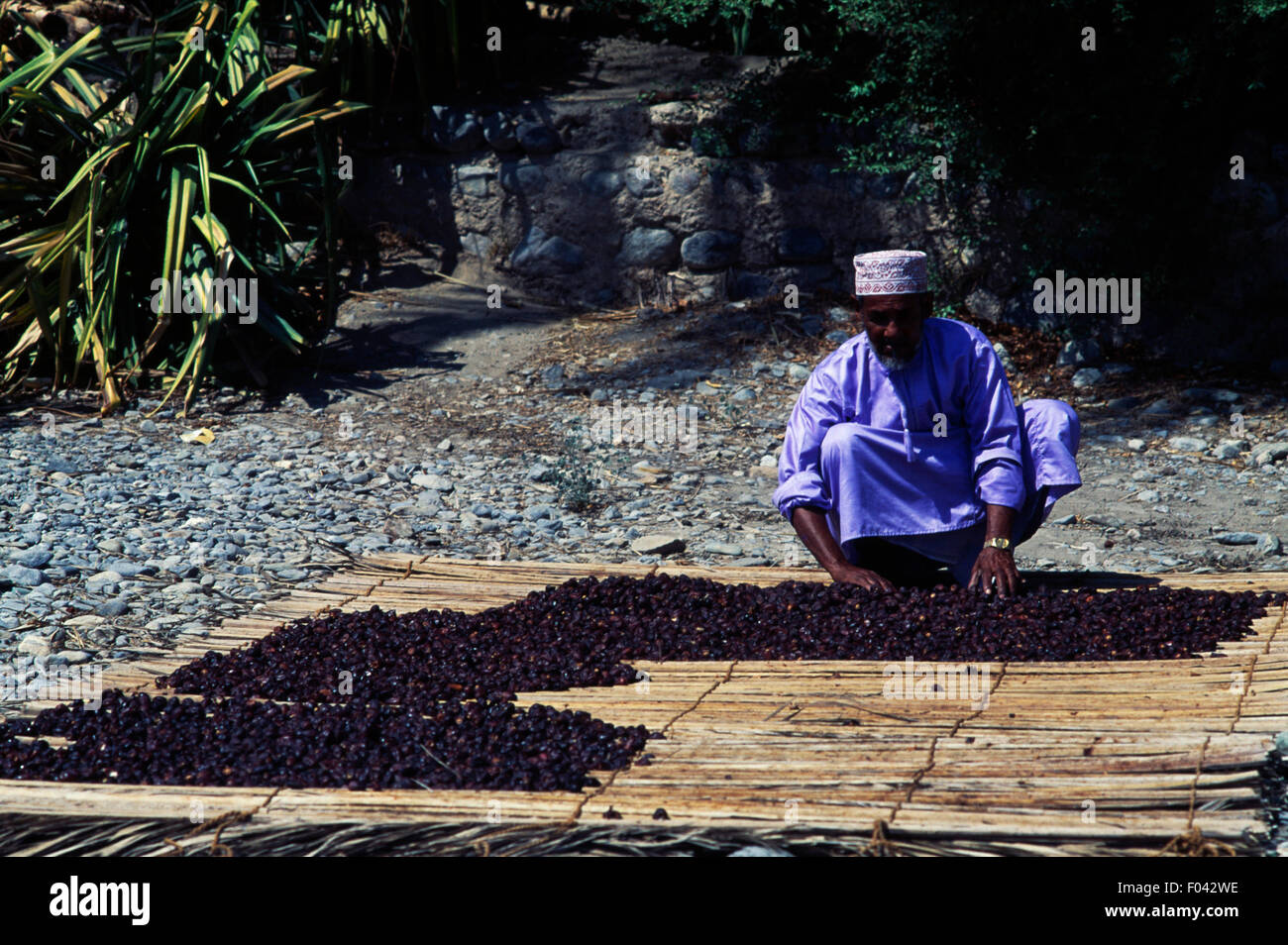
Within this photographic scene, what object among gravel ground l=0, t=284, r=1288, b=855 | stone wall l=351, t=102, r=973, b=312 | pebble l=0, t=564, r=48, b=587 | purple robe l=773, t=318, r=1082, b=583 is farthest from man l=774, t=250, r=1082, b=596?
stone wall l=351, t=102, r=973, b=312

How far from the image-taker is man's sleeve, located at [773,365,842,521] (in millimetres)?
3256

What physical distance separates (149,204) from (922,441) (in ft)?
13.5

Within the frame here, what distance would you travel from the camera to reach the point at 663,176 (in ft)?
21.8

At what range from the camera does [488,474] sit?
199 inches

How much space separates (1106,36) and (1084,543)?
262cm

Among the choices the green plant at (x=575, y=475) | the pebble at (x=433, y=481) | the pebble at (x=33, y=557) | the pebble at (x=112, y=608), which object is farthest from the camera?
the pebble at (x=433, y=481)

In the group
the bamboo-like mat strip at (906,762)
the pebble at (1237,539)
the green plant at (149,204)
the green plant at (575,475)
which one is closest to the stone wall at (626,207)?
the green plant at (149,204)

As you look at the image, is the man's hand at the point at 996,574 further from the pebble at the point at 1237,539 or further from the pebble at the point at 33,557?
the pebble at the point at 33,557

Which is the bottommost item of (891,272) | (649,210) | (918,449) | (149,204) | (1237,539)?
(1237,539)

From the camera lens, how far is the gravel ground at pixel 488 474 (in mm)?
3975

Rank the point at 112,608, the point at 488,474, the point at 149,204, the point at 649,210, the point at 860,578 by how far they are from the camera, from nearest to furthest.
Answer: the point at 860,578, the point at 112,608, the point at 488,474, the point at 149,204, the point at 649,210

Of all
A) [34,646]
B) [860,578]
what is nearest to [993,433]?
[860,578]

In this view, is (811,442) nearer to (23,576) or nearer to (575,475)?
(575,475)

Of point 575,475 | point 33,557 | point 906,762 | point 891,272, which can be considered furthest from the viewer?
point 575,475
